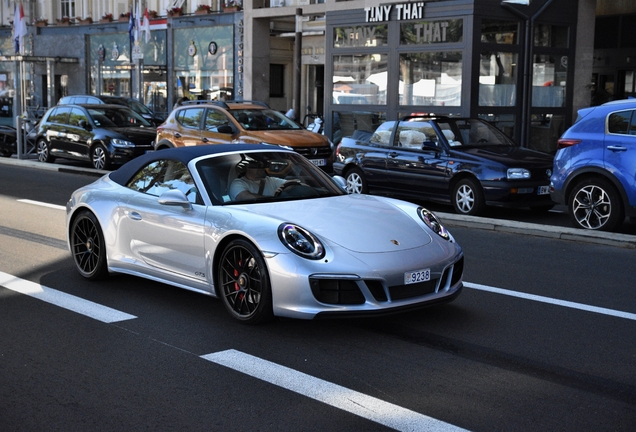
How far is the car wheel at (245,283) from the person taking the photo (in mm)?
6156

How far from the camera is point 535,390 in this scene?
500 cm

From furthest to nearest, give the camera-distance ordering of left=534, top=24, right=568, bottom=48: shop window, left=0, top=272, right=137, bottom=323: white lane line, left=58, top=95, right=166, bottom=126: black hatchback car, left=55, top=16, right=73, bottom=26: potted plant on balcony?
left=55, top=16, right=73, bottom=26: potted plant on balcony < left=58, top=95, right=166, bottom=126: black hatchback car < left=534, top=24, right=568, bottom=48: shop window < left=0, top=272, right=137, bottom=323: white lane line

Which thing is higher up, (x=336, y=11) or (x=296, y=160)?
(x=336, y=11)

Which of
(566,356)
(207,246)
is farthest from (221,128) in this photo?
(566,356)

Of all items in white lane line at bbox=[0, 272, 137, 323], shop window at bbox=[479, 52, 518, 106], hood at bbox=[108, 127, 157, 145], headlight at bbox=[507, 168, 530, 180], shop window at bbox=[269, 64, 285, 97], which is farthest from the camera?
shop window at bbox=[269, 64, 285, 97]

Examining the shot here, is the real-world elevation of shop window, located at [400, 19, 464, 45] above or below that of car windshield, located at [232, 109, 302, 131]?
above

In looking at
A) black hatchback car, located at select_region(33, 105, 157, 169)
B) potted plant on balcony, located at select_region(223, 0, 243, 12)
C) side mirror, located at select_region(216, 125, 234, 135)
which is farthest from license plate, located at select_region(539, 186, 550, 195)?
potted plant on balcony, located at select_region(223, 0, 243, 12)

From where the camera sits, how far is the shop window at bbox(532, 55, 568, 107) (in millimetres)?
21125

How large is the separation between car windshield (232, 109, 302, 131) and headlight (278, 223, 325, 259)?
11508mm

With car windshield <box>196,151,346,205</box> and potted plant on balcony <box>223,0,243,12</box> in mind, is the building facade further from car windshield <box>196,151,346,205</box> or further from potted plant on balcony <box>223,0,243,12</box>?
car windshield <box>196,151,346,205</box>

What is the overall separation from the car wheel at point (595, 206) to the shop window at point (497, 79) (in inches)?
348

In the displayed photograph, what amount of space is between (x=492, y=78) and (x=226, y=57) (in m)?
16.0

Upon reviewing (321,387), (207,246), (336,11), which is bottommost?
(321,387)

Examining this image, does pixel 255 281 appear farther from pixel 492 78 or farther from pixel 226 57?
pixel 226 57
